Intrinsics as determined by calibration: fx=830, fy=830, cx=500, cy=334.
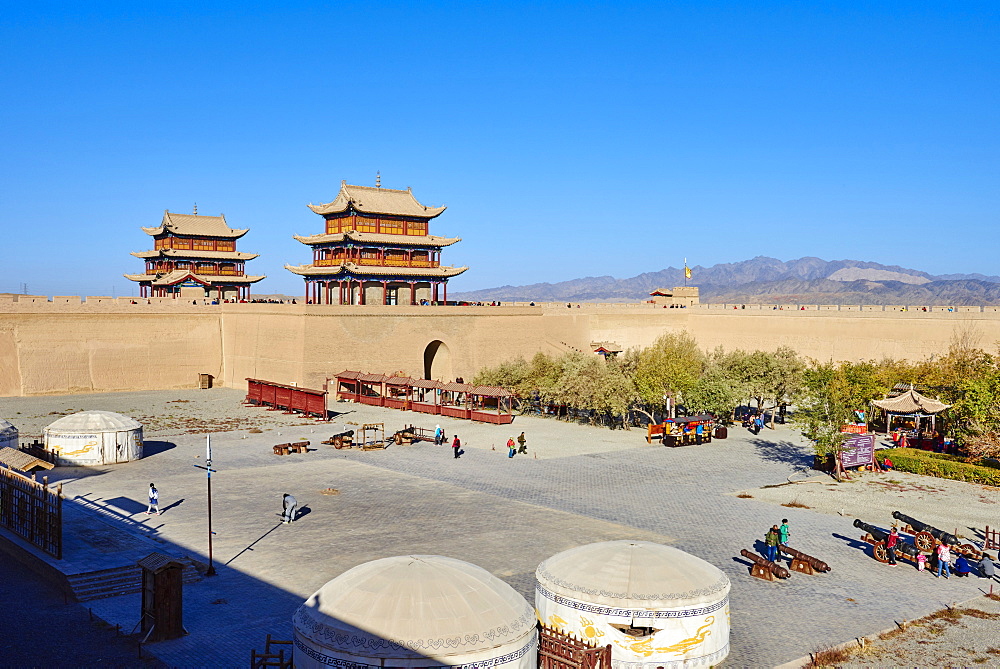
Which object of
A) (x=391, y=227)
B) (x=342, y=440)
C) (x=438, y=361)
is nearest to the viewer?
(x=342, y=440)

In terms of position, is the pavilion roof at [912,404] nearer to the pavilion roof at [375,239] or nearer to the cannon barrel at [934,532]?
the cannon barrel at [934,532]

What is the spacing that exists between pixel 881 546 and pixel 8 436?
22.9 metres

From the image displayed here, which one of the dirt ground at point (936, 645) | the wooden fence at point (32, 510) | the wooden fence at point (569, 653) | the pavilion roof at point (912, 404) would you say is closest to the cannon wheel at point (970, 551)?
the dirt ground at point (936, 645)

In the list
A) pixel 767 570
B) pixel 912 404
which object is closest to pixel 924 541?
pixel 767 570

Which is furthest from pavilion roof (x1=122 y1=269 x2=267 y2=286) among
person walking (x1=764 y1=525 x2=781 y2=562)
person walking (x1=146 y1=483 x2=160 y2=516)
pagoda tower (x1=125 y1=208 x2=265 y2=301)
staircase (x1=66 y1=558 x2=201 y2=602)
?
person walking (x1=764 y1=525 x2=781 y2=562)

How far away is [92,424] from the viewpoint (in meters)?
24.5

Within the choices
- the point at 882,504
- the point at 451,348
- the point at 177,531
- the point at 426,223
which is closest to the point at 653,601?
the point at 177,531

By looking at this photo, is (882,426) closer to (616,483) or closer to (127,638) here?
(616,483)

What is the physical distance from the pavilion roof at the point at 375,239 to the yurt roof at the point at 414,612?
34.3 meters

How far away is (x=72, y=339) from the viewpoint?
133ft

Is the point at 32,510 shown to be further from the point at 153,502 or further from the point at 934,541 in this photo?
the point at 934,541

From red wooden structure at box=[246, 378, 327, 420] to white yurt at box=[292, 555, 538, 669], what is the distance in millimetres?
23544

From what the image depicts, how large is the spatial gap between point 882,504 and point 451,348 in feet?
86.6

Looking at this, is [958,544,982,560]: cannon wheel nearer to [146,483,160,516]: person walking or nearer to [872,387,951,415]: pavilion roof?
[872,387,951,415]: pavilion roof
